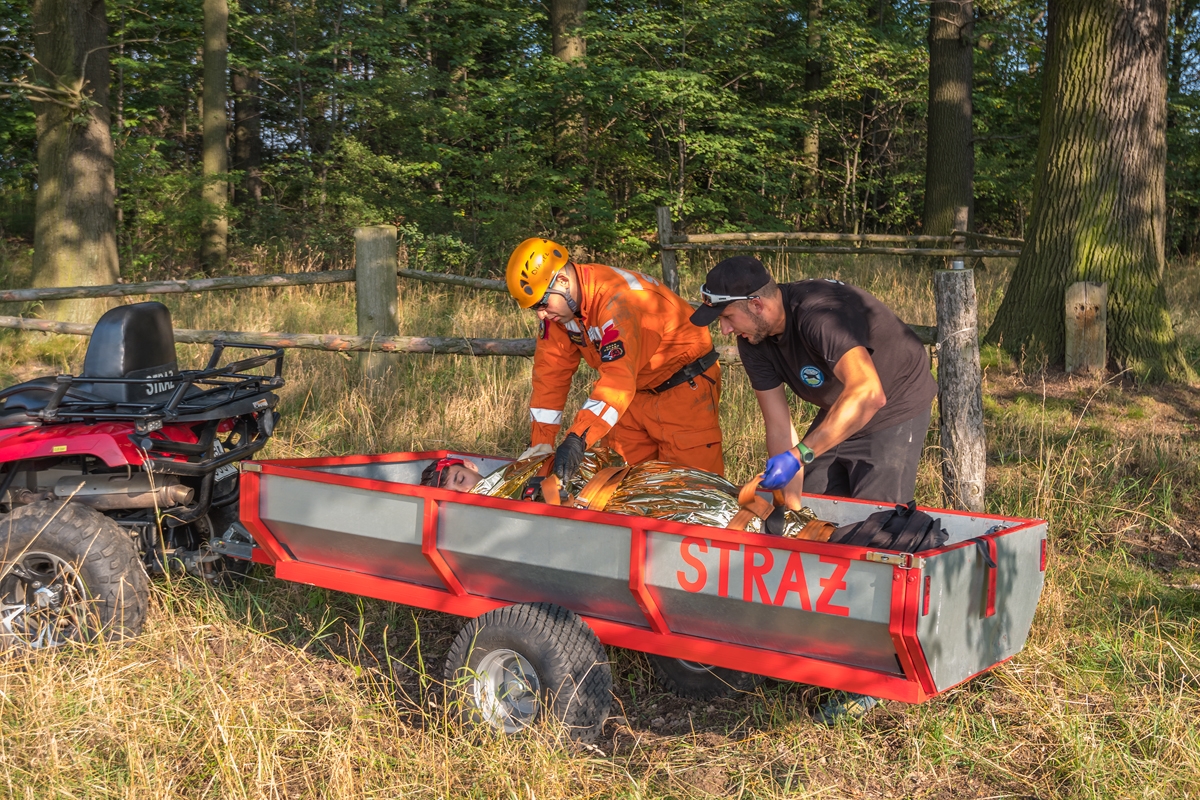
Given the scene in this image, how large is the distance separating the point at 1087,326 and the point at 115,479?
20.9 feet

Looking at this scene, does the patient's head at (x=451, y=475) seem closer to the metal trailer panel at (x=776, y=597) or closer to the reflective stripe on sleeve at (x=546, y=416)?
the reflective stripe on sleeve at (x=546, y=416)

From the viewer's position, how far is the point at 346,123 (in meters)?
17.7

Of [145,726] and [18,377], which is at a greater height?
[18,377]

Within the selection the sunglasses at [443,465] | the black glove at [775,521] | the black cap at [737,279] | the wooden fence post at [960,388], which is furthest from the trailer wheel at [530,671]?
the wooden fence post at [960,388]

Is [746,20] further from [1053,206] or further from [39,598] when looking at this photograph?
[39,598]

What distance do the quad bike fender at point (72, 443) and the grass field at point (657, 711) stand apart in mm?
693

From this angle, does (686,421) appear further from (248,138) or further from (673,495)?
(248,138)

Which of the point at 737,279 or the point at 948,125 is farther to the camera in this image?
the point at 948,125

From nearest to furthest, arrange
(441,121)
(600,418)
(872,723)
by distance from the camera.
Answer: (872,723) → (600,418) → (441,121)

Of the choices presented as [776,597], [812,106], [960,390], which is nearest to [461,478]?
[776,597]

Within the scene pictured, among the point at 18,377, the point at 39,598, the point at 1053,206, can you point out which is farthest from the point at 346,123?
the point at 39,598

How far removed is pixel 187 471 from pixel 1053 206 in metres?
6.38

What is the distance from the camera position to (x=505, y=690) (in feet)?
11.7

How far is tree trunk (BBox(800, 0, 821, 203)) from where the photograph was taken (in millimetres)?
18969
